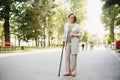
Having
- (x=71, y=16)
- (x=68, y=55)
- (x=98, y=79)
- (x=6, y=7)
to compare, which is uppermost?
(x=6, y=7)

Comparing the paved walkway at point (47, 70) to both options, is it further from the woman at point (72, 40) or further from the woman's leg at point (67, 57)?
the woman at point (72, 40)

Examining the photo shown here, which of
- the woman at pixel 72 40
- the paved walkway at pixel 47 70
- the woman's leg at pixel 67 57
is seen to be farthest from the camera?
the paved walkway at pixel 47 70

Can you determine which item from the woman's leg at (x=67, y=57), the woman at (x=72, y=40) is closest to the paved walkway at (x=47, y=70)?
the woman's leg at (x=67, y=57)

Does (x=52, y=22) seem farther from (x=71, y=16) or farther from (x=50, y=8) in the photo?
(x=71, y=16)

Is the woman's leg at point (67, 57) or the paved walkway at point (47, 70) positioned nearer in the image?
the woman's leg at point (67, 57)

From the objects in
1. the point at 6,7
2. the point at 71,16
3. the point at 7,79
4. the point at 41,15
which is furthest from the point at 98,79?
the point at 41,15

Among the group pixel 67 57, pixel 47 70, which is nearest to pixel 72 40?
pixel 67 57

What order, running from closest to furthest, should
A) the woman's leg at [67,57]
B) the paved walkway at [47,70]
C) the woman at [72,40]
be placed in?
1. the woman at [72,40]
2. the woman's leg at [67,57]
3. the paved walkway at [47,70]

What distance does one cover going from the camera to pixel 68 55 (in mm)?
9398

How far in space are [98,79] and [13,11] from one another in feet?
108

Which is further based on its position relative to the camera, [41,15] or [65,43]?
[41,15]

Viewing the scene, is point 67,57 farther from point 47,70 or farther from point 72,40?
point 47,70

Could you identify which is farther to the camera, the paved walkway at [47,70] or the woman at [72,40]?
the paved walkway at [47,70]

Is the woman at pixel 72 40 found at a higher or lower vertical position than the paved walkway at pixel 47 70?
higher
